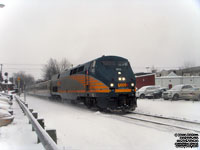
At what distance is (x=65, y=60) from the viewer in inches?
3319

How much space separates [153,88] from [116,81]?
52.1 ft

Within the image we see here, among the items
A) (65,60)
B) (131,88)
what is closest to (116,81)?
(131,88)

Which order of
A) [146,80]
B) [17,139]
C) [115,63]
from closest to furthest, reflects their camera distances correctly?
[17,139] < [115,63] < [146,80]

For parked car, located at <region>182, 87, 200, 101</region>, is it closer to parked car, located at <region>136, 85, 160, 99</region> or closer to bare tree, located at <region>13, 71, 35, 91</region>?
parked car, located at <region>136, 85, 160, 99</region>

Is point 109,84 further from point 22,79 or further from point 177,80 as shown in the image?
point 22,79

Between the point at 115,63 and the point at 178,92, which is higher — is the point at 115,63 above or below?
above

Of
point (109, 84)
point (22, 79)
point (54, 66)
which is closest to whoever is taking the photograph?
point (109, 84)

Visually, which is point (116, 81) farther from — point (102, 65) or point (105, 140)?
point (105, 140)

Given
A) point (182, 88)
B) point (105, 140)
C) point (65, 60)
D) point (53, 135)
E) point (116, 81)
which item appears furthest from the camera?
point (65, 60)

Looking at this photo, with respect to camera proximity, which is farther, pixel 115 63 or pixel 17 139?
pixel 115 63

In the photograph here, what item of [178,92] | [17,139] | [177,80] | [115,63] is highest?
[115,63]

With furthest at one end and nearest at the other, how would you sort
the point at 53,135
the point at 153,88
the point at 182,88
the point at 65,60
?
the point at 65,60 < the point at 153,88 < the point at 182,88 < the point at 53,135

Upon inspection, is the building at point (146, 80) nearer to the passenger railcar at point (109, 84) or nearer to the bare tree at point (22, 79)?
the bare tree at point (22, 79)

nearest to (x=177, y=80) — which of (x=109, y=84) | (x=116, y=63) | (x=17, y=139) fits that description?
(x=116, y=63)
